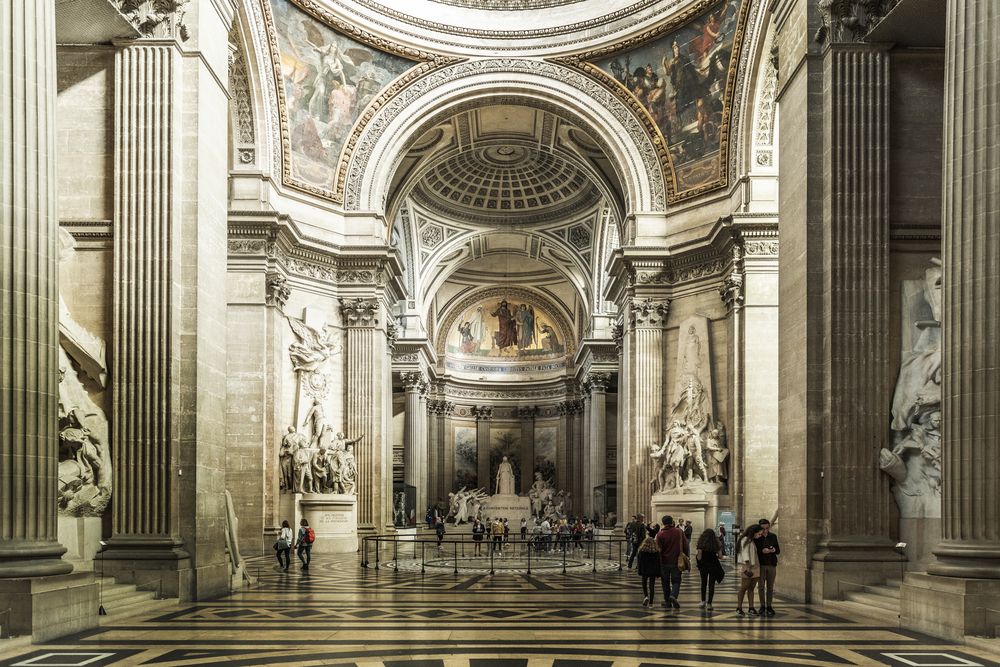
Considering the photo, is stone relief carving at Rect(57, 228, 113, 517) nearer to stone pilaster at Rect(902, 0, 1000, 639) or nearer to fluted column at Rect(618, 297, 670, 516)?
stone pilaster at Rect(902, 0, 1000, 639)

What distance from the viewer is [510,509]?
141 feet

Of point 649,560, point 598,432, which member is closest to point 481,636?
point 649,560

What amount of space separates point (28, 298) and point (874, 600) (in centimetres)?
1002

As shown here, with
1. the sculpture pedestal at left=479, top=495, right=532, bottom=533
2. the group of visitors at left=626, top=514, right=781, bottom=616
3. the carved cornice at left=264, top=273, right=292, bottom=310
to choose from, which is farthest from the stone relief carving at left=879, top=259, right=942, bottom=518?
the sculpture pedestal at left=479, top=495, right=532, bottom=533

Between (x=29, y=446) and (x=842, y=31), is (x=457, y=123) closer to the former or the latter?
(x=842, y=31)

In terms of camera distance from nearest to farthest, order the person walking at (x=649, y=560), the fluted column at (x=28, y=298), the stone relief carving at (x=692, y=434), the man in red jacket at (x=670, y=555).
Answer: the fluted column at (x=28, y=298) < the man in red jacket at (x=670, y=555) < the person walking at (x=649, y=560) < the stone relief carving at (x=692, y=434)

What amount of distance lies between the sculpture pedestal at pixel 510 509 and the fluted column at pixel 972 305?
110ft

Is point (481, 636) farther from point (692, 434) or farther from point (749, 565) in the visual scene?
point (692, 434)

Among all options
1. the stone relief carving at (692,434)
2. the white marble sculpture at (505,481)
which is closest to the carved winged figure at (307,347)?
the stone relief carving at (692,434)

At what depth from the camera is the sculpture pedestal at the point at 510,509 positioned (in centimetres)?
4241

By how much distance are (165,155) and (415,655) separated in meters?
7.54

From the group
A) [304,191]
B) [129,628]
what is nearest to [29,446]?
[129,628]

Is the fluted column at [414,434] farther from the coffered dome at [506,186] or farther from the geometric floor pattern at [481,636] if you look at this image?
the geometric floor pattern at [481,636]

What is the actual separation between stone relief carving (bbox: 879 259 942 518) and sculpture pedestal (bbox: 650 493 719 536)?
13.2m
